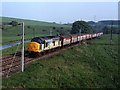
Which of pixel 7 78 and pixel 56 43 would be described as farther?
pixel 56 43

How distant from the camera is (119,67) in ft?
98.8

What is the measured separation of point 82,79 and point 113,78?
7.57 meters

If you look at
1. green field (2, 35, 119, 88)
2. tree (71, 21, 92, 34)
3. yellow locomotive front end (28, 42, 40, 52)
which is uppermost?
tree (71, 21, 92, 34)

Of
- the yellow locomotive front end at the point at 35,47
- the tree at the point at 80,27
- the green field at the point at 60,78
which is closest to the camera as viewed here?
the green field at the point at 60,78

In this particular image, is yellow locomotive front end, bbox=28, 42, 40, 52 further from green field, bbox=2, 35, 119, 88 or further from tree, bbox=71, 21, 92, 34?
tree, bbox=71, 21, 92, 34

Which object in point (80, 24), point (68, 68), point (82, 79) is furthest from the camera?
point (80, 24)

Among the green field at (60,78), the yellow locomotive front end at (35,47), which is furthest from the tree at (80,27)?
→ the yellow locomotive front end at (35,47)

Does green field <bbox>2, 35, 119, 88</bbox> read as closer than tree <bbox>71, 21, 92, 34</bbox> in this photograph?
Yes

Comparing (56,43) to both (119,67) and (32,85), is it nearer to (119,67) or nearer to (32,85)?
(119,67)

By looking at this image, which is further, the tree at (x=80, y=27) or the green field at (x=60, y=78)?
the tree at (x=80, y=27)

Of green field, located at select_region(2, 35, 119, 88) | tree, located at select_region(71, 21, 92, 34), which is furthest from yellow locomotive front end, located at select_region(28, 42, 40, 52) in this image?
tree, located at select_region(71, 21, 92, 34)

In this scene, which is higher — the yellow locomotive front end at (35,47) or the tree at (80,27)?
the tree at (80,27)

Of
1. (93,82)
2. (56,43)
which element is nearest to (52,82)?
(93,82)

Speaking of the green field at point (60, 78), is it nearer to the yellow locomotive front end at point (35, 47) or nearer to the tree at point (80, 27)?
the yellow locomotive front end at point (35, 47)
